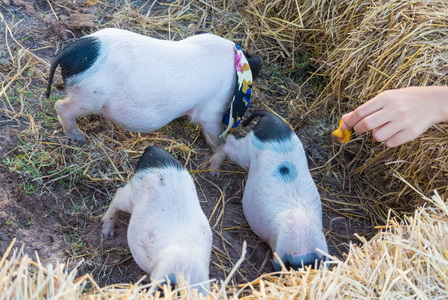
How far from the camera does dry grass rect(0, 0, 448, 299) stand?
10.6 feet

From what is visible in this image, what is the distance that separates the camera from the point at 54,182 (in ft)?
10.6

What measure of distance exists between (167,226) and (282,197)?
3.20ft

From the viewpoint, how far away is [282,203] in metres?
3.16

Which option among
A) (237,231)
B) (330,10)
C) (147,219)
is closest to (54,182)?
(147,219)

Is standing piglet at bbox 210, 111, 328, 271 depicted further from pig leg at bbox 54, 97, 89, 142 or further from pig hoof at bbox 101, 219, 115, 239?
pig leg at bbox 54, 97, 89, 142

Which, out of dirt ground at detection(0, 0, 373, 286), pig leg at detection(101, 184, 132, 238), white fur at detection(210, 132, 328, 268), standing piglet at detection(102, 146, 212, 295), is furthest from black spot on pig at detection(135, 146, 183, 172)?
white fur at detection(210, 132, 328, 268)

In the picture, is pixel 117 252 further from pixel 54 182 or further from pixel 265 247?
pixel 265 247

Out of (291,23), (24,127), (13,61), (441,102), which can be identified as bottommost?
(24,127)

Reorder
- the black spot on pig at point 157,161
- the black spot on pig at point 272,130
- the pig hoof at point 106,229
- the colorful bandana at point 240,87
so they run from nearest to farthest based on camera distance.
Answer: the black spot on pig at point 157,161
the pig hoof at point 106,229
the black spot on pig at point 272,130
the colorful bandana at point 240,87

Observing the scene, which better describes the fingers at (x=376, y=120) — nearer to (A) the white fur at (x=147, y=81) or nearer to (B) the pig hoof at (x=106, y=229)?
(A) the white fur at (x=147, y=81)

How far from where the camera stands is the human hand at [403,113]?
255 cm

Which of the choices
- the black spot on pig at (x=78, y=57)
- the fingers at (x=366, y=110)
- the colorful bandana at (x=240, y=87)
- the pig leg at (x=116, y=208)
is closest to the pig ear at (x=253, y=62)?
the colorful bandana at (x=240, y=87)

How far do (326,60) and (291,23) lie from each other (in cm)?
55

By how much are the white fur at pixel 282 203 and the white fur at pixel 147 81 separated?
2.12 feet
